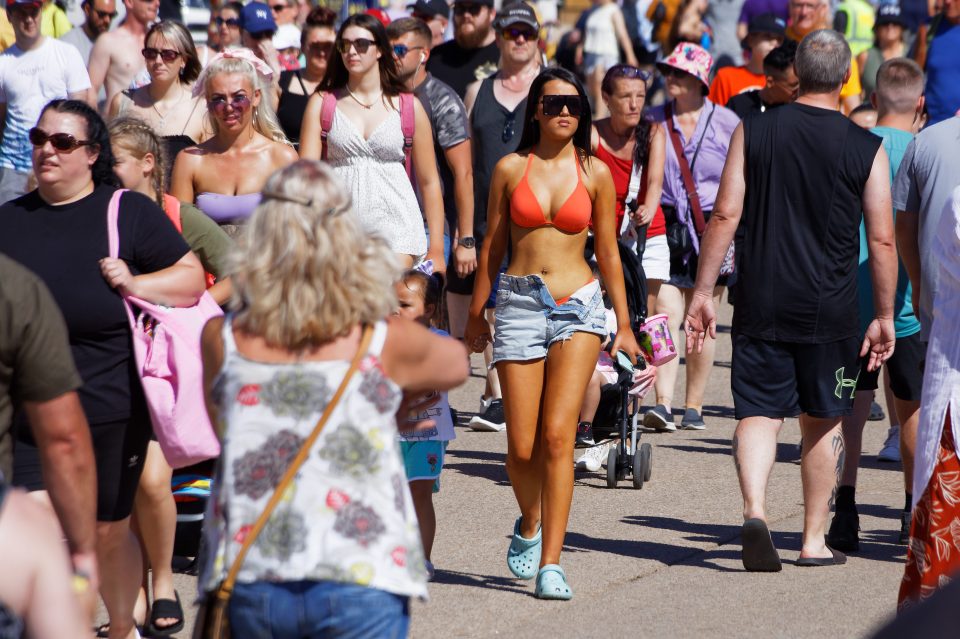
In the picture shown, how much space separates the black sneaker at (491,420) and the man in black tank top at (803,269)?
297 cm

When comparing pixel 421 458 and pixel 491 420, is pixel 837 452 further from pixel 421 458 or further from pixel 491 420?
pixel 491 420

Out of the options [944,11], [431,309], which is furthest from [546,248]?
[944,11]

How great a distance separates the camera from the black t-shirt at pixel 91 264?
15.9ft

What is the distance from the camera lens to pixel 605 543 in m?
7.05

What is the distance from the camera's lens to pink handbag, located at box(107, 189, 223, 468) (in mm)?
4973

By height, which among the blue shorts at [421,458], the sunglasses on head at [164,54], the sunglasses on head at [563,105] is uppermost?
the sunglasses on head at [164,54]

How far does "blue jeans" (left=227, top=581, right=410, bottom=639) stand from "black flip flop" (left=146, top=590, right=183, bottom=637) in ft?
7.62

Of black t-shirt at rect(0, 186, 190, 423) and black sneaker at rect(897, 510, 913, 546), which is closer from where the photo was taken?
black t-shirt at rect(0, 186, 190, 423)

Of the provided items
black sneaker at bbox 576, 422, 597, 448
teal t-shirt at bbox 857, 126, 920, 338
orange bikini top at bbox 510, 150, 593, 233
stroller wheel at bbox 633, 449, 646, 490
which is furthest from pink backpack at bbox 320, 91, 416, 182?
teal t-shirt at bbox 857, 126, 920, 338

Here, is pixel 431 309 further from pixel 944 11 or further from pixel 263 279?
pixel 944 11

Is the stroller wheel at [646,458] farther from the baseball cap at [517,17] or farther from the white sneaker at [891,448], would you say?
the baseball cap at [517,17]

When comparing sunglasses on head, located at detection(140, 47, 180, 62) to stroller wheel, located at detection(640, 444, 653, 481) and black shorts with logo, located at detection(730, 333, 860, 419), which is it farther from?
black shorts with logo, located at detection(730, 333, 860, 419)

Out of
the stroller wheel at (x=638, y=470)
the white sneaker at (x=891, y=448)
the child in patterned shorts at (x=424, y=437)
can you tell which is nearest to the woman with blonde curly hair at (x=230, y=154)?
the child in patterned shorts at (x=424, y=437)

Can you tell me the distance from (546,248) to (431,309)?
75cm
